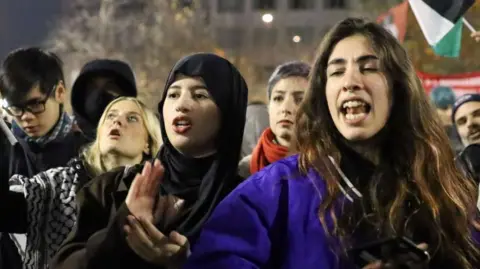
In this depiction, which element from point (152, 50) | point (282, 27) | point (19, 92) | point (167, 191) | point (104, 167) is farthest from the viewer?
point (282, 27)

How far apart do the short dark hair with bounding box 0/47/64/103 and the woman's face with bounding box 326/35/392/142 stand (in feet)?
6.01

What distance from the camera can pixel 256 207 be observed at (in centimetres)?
226

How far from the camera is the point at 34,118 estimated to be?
3.79m

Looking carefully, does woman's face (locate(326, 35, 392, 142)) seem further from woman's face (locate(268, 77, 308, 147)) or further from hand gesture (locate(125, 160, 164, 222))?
woman's face (locate(268, 77, 308, 147))

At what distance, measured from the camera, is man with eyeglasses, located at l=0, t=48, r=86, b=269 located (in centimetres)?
371

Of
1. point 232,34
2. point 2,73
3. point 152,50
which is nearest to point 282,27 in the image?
point 232,34

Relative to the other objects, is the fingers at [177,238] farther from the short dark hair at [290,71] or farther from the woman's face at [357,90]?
the short dark hair at [290,71]

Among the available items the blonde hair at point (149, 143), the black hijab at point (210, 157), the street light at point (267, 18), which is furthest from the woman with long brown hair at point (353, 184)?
the street light at point (267, 18)

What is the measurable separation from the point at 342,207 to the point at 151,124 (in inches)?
64.0

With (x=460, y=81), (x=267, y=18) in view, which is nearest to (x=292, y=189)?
(x=460, y=81)

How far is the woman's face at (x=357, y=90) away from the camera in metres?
2.39

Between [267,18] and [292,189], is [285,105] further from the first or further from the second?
[267,18]

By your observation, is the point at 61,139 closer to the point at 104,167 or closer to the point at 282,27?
the point at 104,167

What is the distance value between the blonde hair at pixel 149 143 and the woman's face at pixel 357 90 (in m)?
1.33
